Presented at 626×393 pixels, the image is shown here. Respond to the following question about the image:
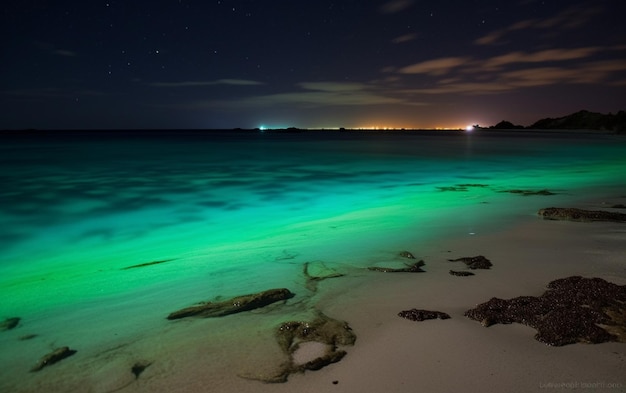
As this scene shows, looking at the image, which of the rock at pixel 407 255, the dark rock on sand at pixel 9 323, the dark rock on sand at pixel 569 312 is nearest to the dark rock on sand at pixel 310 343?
the dark rock on sand at pixel 569 312

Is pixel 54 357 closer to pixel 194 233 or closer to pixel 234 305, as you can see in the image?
pixel 234 305

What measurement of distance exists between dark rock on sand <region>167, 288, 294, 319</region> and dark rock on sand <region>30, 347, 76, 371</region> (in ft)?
3.54

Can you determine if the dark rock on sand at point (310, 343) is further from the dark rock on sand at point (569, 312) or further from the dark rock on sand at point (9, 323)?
the dark rock on sand at point (9, 323)

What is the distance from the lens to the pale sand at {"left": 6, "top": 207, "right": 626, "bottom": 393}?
3334 millimetres

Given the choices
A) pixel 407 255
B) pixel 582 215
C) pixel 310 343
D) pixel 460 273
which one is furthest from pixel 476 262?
pixel 582 215

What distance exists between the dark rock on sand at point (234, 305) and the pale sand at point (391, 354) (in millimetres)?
200

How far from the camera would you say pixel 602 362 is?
134 inches

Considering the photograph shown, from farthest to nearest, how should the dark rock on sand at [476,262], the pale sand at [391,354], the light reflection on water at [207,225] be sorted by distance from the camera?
the light reflection on water at [207,225], the dark rock on sand at [476,262], the pale sand at [391,354]

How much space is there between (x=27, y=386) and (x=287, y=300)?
275 centimetres

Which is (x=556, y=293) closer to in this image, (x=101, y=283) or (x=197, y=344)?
(x=197, y=344)

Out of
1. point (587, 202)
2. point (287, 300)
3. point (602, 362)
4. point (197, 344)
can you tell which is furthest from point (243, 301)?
point (587, 202)

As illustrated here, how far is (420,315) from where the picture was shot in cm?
444

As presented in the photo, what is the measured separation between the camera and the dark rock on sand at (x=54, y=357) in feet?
13.1

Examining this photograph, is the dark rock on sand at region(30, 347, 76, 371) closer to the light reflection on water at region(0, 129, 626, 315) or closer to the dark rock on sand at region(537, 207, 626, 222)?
the light reflection on water at region(0, 129, 626, 315)
